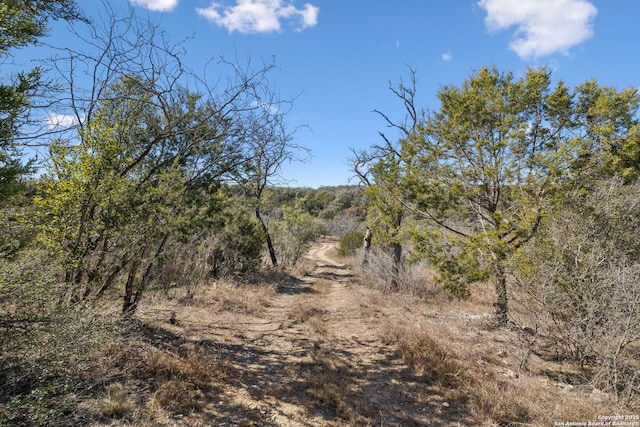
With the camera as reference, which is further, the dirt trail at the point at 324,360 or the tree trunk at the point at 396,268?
the tree trunk at the point at 396,268

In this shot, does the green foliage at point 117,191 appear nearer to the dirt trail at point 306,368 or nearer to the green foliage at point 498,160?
the dirt trail at point 306,368

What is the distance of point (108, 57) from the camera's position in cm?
398

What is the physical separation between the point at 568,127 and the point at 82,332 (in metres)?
8.78

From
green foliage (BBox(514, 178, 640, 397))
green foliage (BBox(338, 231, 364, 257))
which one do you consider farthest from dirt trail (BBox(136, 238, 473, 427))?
green foliage (BBox(338, 231, 364, 257))

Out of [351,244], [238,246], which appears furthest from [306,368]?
[351,244]

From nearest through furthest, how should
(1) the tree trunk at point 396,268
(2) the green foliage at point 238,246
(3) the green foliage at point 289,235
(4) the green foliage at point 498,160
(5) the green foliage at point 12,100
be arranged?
(5) the green foliage at point 12,100 < (4) the green foliage at point 498,160 < (1) the tree trunk at point 396,268 < (2) the green foliage at point 238,246 < (3) the green foliage at point 289,235

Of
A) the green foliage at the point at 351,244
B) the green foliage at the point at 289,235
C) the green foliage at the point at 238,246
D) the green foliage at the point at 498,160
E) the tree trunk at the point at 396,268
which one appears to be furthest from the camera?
the green foliage at the point at 351,244

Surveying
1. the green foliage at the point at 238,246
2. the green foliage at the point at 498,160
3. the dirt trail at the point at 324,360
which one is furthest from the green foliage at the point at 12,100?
the green foliage at the point at 238,246

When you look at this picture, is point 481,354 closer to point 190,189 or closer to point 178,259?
point 190,189


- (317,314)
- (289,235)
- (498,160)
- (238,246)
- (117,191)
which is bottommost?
(317,314)

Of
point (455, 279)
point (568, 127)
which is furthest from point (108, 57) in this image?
point (568, 127)

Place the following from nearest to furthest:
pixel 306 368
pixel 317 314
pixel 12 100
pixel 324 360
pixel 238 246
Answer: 1. pixel 12 100
2. pixel 306 368
3. pixel 324 360
4. pixel 317 314
5. pixel 238 246

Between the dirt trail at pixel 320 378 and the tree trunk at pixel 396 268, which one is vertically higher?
the tree trunk at pixel 396 268

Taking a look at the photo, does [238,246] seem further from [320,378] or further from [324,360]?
[320,378]
